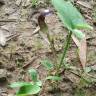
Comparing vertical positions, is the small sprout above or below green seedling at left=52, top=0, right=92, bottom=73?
below

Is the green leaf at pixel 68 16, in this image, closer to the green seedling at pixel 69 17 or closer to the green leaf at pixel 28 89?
the green seedling at pixel 69 17

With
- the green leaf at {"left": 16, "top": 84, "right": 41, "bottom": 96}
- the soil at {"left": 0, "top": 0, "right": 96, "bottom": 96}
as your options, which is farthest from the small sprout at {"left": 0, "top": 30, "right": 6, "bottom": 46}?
the green leaf at {"left": 16, "top": 84, "right": 41, "bottom": 96}

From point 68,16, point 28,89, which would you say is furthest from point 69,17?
point 28,89

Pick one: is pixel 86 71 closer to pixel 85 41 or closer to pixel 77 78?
pixel 77 78

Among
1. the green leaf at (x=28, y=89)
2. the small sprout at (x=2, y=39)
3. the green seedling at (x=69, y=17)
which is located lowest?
the green leaf at (x=28, y=89)

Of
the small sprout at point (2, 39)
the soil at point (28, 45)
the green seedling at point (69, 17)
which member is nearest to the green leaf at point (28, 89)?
the soil at point (28, 45)

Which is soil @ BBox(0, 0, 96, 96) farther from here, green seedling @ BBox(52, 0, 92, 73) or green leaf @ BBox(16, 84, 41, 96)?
green seedling @ BBox(52, 0, 92, 73)

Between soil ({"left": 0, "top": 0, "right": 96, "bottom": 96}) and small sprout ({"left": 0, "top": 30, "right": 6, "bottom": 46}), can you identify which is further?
small sprout ({"left": 0, "top": 30, "right": 6, "bottom": 46})

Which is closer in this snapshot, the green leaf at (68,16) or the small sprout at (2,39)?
the green leaf at (68,16)

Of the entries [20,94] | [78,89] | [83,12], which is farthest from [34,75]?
[83,12]
